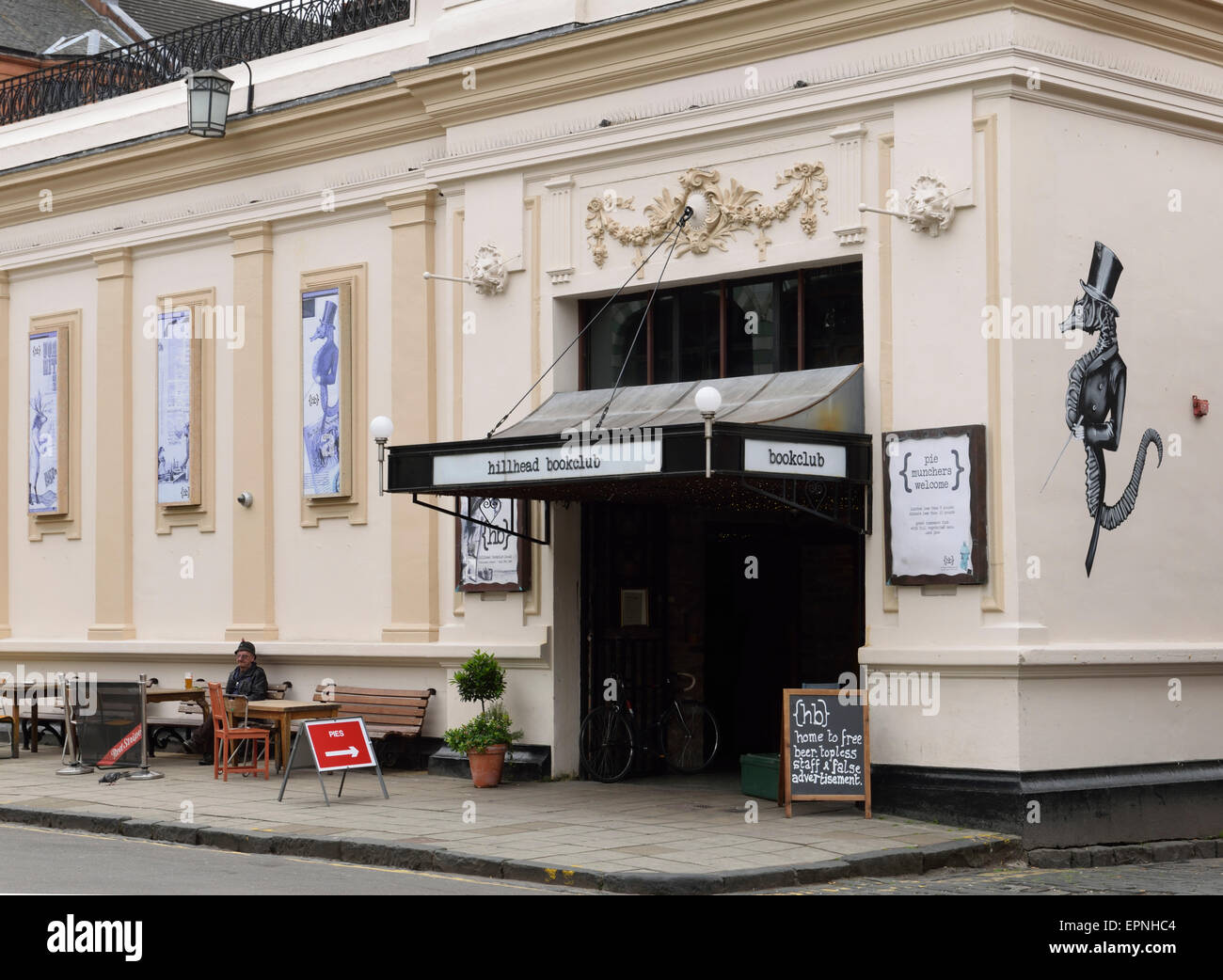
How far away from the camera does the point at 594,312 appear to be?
17.4 meters

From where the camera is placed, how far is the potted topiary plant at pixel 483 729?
16.8 meters

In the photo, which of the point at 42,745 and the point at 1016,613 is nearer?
the point at 1016,613

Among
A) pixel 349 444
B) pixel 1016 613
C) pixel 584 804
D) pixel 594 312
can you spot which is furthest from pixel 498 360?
pixel 1016 613

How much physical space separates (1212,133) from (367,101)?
27.9 ft

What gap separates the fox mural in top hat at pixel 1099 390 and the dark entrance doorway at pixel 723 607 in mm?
3094

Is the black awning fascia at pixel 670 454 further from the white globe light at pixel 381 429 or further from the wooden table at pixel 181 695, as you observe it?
the wooden table at pixel 181 695

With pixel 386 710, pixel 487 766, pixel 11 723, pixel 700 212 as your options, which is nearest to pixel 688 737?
pixel 487 766

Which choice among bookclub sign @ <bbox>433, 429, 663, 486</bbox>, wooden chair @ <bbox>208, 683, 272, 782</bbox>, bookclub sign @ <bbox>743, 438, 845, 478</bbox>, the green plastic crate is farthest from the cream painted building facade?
bookclub sign @ <bbox>433, 429, 663, 486</bbox>

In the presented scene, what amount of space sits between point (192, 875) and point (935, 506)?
635 cm

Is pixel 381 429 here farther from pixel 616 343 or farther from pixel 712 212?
pixel 712 212

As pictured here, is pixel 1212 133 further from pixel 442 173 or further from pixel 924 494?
pixel 442 173

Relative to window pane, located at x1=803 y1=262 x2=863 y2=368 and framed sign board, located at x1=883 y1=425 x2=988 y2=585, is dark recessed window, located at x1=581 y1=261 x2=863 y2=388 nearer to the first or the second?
window pane, located at x1=803 y1=262 x2=863 y2=368

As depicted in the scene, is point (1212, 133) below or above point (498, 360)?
above

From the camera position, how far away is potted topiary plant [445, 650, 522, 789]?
16.8m
